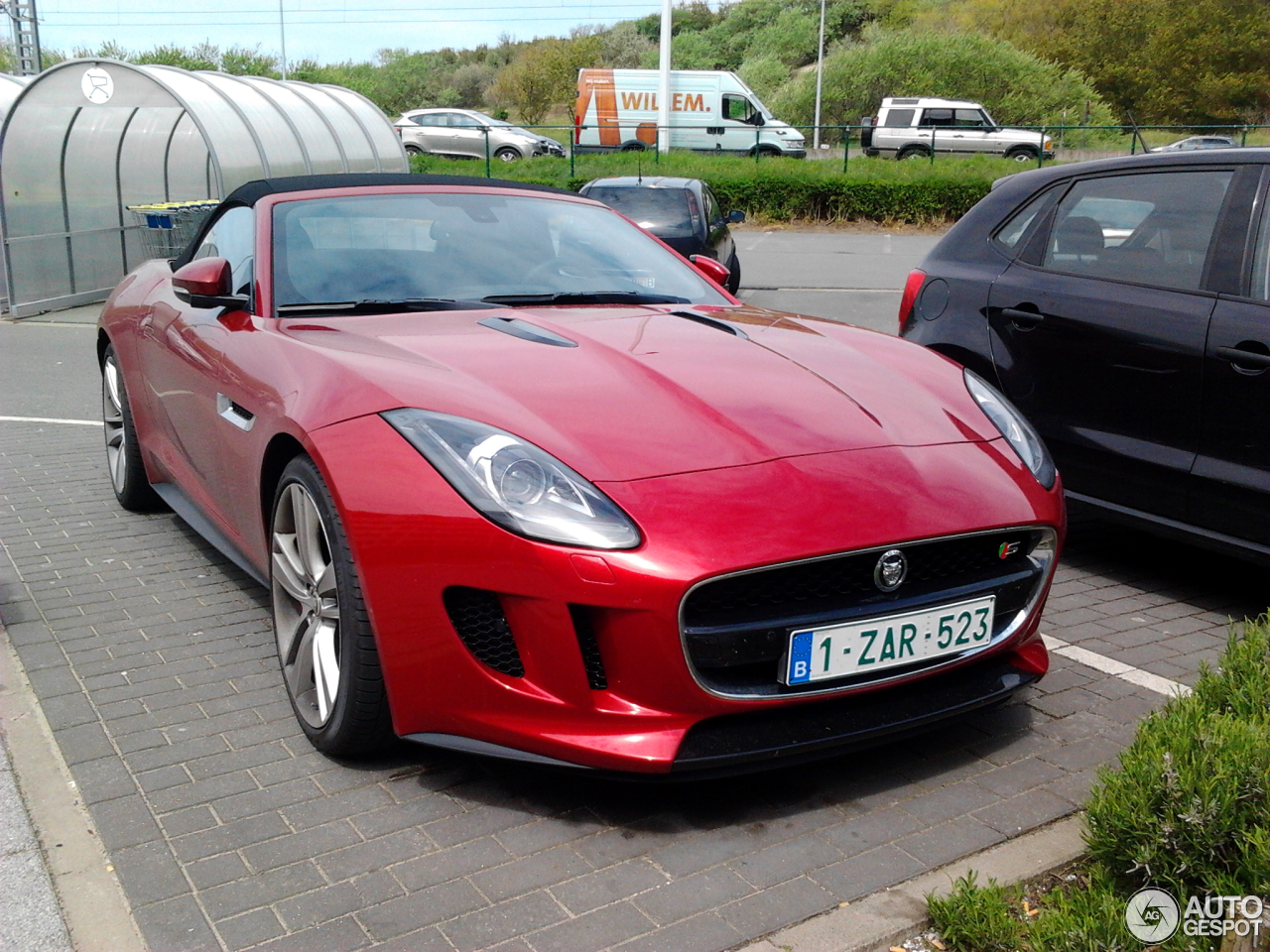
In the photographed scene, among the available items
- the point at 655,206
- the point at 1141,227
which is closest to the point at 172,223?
the point at 655,206

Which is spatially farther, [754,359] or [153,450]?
[153,450]

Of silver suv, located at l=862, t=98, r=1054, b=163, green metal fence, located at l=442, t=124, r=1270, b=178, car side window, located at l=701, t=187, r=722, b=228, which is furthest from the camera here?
silver suv, located at l=862, t=98, r=1054, b=163

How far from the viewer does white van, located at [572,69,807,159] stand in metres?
36.6

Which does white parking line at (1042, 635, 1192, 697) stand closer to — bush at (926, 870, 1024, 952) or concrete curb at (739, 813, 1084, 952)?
concrete curb at (739, 813, 1084, 952)

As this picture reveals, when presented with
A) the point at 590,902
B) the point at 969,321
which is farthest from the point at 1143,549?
the point at 590,902

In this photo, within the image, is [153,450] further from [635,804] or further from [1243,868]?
[1243,868]

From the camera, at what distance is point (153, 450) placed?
200 inches

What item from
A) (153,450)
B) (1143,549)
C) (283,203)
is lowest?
(1143,549)

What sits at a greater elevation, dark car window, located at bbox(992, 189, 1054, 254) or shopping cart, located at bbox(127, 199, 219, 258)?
dark car window, located at bbox(992, 189, 1054, 254)

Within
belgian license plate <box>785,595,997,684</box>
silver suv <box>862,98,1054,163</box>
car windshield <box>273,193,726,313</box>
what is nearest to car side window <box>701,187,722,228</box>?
car windshield <box>273,193,726,313</box>

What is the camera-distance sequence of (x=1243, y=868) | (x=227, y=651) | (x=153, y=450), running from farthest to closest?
(x=153, y=450) < (x=227, y=651) < (x=1243, y=868)

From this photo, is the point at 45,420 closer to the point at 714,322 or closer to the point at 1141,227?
the point at 714,322

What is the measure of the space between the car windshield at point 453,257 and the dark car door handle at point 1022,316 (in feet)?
4.21

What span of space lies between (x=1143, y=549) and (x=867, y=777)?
2739mm
